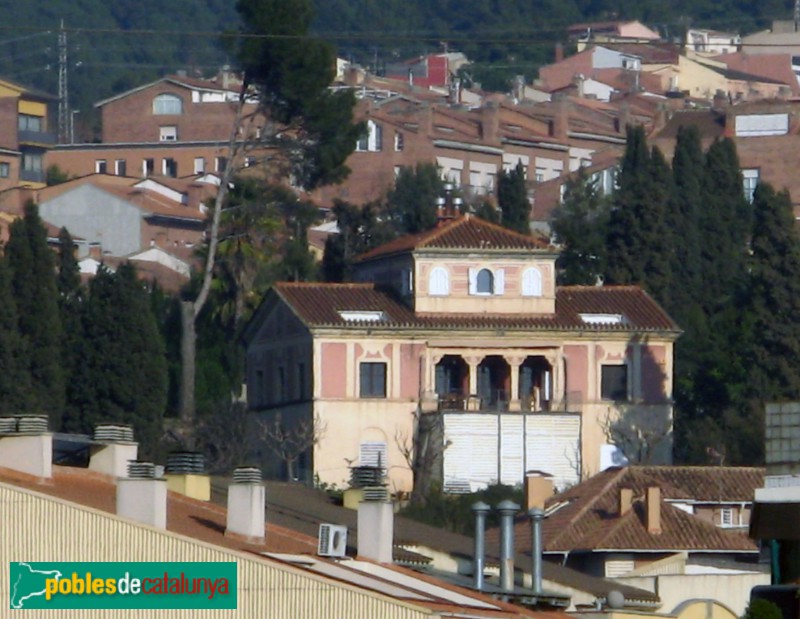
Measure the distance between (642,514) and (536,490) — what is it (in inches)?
249

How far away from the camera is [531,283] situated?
80625 mm

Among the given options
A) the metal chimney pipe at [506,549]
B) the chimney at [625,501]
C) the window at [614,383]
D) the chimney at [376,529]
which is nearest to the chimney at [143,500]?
the chimney at [376,529]

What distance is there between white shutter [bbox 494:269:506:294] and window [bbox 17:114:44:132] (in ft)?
201

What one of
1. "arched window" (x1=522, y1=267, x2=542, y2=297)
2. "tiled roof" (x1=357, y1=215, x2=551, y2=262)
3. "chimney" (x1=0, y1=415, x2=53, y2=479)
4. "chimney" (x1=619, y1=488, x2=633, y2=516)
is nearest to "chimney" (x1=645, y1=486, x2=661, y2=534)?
"chimney" (x1=619, y1=488, x2=633, y2=516)

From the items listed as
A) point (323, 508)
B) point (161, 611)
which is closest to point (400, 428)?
point (323, 508)

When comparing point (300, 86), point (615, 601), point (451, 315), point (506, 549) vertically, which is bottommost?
point (615, 601)

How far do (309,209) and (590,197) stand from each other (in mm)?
13748

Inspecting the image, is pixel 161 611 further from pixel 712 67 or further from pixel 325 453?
pixel 712 67

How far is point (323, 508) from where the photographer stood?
145 feet

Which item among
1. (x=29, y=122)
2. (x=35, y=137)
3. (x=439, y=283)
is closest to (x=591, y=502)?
(x=439, y=283)

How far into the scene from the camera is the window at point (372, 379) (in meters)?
78.9

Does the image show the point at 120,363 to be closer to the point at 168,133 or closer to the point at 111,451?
the point at 111,451

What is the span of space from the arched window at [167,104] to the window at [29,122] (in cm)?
582

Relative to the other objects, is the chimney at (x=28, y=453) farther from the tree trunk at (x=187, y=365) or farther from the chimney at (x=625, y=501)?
the tree trunk at (x=187, y=365)
